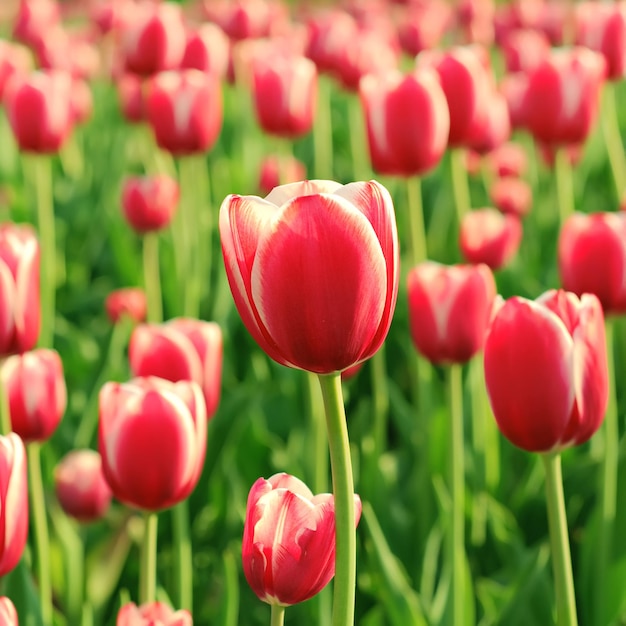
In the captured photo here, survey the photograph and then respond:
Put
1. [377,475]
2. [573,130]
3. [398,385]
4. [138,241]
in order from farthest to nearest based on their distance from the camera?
[138,241] → [398,385] → [573,130] → [377,475]

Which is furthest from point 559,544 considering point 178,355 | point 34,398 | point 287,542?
point 34,398

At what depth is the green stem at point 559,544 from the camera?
2.76ft

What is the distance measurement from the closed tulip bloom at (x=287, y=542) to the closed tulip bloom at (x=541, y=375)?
20cm

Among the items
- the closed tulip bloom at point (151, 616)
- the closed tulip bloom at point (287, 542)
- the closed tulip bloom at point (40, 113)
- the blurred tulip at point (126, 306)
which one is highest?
the closed tulip bloom at point (40, 113)

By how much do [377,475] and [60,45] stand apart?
233cm

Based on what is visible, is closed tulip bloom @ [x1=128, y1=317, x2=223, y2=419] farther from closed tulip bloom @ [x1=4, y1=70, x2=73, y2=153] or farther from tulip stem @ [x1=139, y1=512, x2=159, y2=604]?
closed tulip bloom @ [x1=4, y1=70, x2=73, y2=153]

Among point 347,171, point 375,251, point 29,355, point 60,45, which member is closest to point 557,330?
point 375,251

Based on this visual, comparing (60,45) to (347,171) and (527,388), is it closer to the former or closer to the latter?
(347,171)

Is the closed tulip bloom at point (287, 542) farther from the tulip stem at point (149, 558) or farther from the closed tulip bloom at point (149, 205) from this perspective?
the closed tulip bloom at point (149, 205)

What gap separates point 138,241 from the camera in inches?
113

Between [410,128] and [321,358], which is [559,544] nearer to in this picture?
[321,358]

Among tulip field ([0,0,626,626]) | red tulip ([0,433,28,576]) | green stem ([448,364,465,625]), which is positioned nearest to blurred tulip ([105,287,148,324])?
tulip field ([0,0,626,626])

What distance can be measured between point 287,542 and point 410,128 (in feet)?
3.28

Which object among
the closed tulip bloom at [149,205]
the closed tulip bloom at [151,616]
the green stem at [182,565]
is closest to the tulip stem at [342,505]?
the closed tulip bloom at [151,616]
